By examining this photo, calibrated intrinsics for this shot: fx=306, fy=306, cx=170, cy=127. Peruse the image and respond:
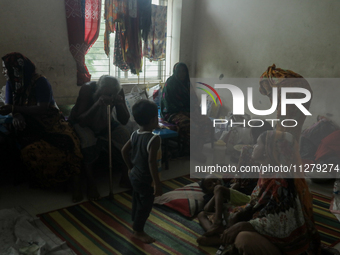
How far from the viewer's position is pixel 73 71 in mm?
4324

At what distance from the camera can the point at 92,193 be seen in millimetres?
2816

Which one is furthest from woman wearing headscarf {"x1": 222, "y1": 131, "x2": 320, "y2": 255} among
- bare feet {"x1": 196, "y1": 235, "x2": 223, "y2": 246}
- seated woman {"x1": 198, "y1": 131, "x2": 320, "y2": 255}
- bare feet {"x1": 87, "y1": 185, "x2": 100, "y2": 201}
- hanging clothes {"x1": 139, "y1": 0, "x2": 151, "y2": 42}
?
hanging clothes {"x1": 139, "y1": 0, "x2": 151, "y2": 42}

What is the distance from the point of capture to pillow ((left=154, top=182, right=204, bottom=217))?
255cm

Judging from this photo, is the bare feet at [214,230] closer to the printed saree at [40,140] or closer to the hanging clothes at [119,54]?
the printed saree at [40,140]

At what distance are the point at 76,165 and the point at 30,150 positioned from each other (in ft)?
1.42

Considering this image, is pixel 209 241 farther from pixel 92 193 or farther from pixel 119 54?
pixel 119 54

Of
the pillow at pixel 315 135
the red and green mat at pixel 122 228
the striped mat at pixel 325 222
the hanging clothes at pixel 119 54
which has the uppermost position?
the hanging clothes at pixel 119 54

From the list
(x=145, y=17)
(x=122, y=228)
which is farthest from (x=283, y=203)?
(x=145, y=17)

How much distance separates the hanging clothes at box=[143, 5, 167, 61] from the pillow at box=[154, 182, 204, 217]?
9.61 ft

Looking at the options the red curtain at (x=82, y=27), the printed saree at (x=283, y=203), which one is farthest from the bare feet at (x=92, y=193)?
the red curtain at (x=82, y=27)

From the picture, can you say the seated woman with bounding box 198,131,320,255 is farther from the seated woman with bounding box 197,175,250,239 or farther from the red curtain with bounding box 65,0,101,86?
the red curtain with bounding box 65,0,101,86

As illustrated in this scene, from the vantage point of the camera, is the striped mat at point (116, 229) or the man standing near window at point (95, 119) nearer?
the striped mat at point (116, 229)

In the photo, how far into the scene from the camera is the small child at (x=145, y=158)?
1.95 m

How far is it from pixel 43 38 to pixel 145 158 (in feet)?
9.33
